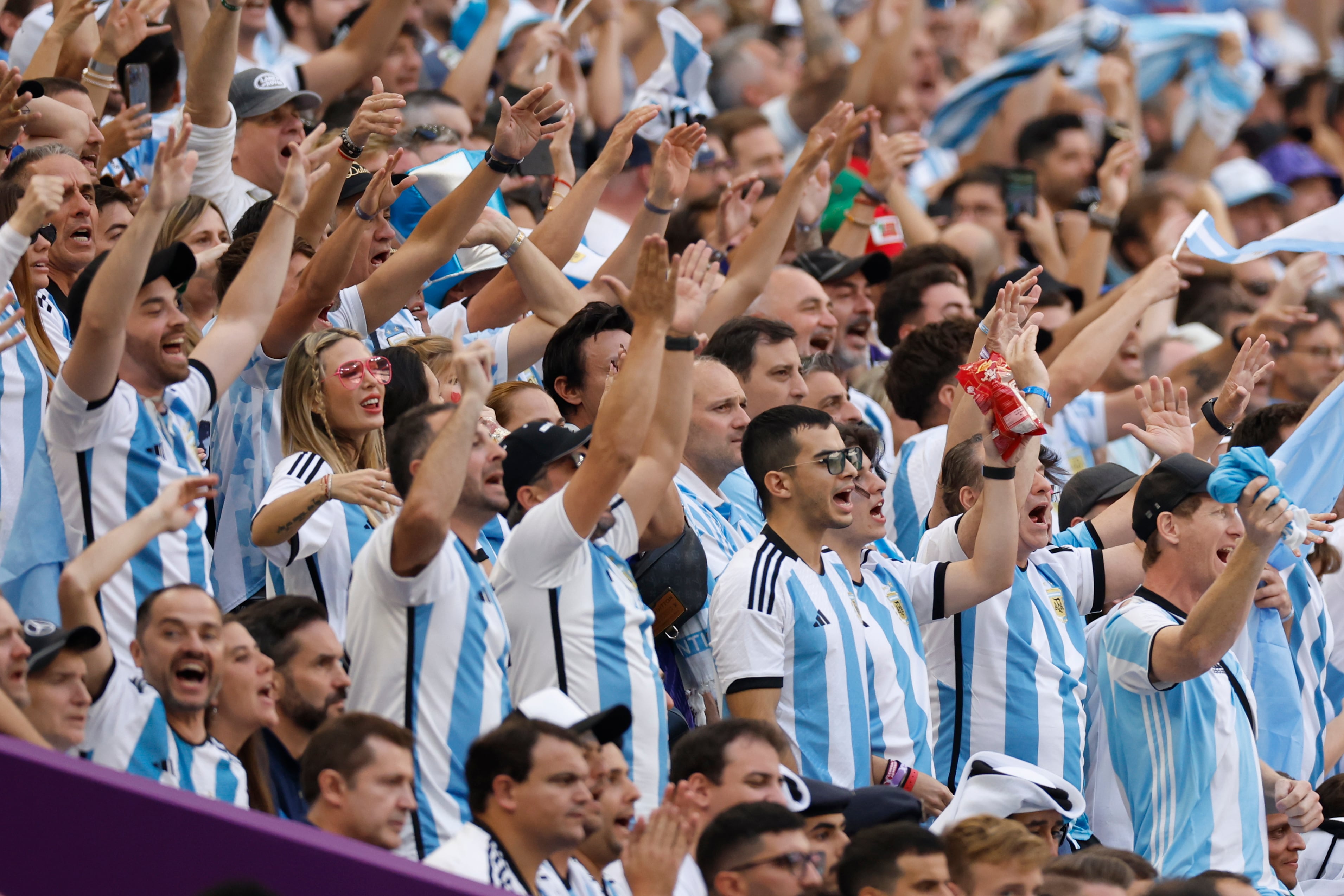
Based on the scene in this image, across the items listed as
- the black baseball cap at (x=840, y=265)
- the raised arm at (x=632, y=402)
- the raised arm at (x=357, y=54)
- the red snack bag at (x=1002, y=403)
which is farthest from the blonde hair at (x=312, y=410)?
the raised arm at (x=357, y=54)

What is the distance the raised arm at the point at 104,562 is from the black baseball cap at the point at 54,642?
0.03 metres

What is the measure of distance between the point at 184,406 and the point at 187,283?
624 millimetres

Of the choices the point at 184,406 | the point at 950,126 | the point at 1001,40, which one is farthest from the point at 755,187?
the point at 1001,40

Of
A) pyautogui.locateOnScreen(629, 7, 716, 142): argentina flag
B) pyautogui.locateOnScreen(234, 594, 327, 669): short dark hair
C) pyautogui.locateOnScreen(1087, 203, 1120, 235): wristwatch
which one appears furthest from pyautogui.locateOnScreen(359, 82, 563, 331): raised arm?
pyautogui.locateOnScreen(1087, 203, 1120, 235): wristwatch

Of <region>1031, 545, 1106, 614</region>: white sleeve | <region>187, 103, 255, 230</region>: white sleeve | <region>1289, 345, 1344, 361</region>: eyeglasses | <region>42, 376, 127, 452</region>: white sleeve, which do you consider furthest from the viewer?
<region>1289, 345, 1344, 361</region>: eyeglasses

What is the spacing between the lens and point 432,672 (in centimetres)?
432

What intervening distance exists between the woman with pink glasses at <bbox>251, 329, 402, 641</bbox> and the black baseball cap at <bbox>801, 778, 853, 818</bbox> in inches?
49.8

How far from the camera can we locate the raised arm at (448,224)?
557cm

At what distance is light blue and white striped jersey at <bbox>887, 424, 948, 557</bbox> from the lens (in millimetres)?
6586

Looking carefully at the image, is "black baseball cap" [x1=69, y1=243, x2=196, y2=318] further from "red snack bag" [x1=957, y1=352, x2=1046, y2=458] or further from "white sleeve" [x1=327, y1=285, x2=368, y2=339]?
"red snack bag" [x1=957, y1=352, x2=1046, y2=458]

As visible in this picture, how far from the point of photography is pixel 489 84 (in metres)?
9.45

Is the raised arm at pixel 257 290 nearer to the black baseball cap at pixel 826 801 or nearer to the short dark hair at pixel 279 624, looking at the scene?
the short dark hair at pixel 279 624

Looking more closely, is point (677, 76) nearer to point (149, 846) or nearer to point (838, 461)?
point (838, 461)

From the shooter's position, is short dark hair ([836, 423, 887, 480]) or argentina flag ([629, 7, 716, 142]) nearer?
short dark hair ([836, 423, 887, 480])
